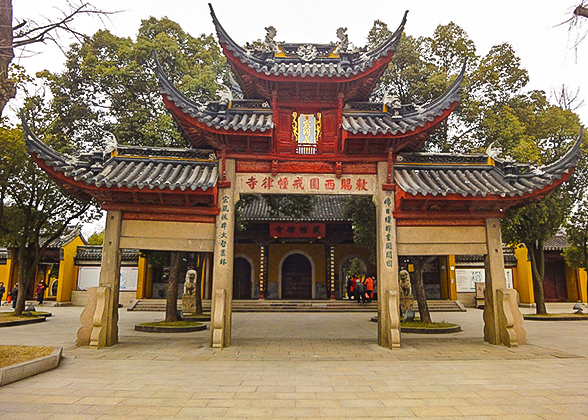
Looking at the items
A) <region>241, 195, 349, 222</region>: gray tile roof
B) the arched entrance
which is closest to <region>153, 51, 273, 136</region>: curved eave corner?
<region>241, 195, 349, 222</region>: gray tile roof

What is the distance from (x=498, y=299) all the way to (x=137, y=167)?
8.73 m

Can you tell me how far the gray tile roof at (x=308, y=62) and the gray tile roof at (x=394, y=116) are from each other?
105 centimetres

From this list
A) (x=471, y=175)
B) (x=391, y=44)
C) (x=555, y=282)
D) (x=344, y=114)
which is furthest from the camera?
(x=555, y=282)

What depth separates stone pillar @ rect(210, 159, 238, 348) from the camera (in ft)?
27.7

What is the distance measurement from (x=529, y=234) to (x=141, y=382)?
15.4 meters

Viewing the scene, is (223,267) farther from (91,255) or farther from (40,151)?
(91,255)

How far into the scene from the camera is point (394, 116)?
9.74 metres

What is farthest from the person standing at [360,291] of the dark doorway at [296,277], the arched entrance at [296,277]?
the dark doorway at [296,277]

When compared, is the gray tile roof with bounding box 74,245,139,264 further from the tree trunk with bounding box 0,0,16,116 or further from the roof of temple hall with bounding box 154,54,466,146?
the tree trunk with bounding box 0,0,16,116

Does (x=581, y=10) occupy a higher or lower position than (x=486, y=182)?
higher

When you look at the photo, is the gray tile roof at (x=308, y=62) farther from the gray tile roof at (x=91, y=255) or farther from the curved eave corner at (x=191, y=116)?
the gray tile roof at (x=91, y=255)

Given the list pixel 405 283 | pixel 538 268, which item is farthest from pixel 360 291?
pixel 538 268

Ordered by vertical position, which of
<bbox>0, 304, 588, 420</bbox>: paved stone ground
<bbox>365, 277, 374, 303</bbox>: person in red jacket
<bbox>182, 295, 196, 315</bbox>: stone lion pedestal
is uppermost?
<bbox>365, 277, 374, 303</bbox>: person in red jacket

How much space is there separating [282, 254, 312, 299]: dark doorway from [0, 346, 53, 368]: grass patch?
18.8 m
